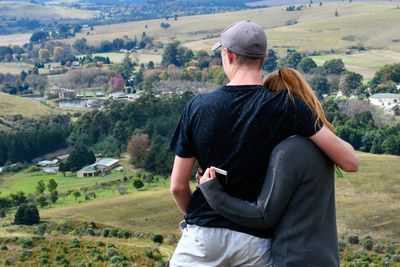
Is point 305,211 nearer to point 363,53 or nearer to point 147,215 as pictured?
point 147,215

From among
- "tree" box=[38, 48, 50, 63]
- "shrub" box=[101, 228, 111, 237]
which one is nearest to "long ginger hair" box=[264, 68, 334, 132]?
"shrub" box=[101, 228, 111, 237]

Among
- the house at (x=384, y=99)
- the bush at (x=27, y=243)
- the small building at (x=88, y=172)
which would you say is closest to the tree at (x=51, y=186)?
the small building at (x=88, y=172)

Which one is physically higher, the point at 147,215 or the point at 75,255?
the point at 75,255

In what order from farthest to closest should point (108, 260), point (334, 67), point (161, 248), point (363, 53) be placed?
point (363, 53), point (334, 67), point (161, 248), point (108, 260)

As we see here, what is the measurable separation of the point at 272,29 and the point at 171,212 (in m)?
83.6

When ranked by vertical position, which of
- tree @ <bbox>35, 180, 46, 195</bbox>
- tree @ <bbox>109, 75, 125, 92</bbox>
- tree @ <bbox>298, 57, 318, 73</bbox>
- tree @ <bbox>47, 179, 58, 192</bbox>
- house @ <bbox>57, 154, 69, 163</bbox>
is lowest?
tree @ <bbox>109, 75, 125, 92</bbox>

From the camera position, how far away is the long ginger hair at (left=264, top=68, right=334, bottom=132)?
3.82m

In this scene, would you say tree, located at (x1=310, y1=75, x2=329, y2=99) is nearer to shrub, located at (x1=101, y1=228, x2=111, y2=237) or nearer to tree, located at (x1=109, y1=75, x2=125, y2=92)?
tree, located at (x1=109, y1=75, x2=125, y2=92)

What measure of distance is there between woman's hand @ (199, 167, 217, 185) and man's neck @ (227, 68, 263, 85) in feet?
1.45

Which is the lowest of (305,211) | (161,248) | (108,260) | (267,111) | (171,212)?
(171,212)

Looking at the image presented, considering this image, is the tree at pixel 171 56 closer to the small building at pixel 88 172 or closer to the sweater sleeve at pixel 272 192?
the small building at pixel 88 172

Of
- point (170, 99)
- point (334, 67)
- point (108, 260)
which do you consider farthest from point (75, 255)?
point (334, 67)

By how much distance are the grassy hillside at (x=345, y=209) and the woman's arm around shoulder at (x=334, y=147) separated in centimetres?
1863

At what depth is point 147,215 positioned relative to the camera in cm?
2711
